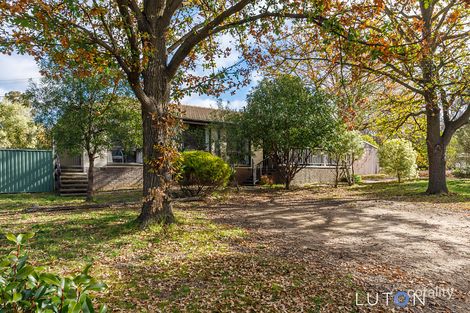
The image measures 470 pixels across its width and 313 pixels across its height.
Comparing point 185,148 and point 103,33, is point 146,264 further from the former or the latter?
Result: point 185,148

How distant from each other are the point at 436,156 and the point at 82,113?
597 inches

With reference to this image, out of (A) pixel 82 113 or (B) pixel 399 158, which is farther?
(B) pixel 399 158

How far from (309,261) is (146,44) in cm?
511

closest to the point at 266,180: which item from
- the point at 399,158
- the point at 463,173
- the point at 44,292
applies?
the point at 399,158

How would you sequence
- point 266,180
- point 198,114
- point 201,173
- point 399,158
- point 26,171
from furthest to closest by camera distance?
point 198,114, point 399,158, point 266,180, point 26,171, point 201,173

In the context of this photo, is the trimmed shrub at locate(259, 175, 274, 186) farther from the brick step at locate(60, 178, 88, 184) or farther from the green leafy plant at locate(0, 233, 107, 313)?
the green leafy plant at locate(0, 233, 107, 313)

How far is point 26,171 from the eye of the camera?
51.2 ft

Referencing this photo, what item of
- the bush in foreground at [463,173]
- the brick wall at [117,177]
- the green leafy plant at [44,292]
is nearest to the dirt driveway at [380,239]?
the green leafy plant at [44,292]

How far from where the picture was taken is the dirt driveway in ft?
13.5

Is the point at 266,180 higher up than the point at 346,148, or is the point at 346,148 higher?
the point at 346,148

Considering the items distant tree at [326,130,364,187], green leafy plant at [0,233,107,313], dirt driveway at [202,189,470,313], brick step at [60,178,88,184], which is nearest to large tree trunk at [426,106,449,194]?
dirt driveway at [202,189,470,313]

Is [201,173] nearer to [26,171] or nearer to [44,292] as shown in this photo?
[26,171]

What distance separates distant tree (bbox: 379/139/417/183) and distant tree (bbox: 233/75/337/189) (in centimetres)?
737

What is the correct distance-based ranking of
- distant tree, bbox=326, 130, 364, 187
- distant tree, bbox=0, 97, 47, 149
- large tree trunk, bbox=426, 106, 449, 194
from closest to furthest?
1. large tree trunk, bbox=426, 106, 449, 194
2. distant tree, bbox=326, 130, 364, 187
3. distant tree, bbox=0, 97, 47, 149
